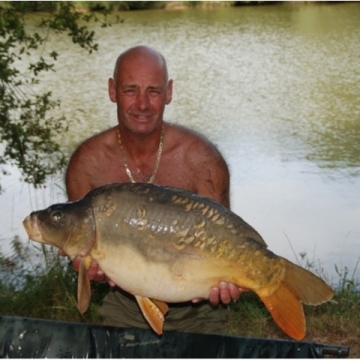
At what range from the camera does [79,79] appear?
9.70 m

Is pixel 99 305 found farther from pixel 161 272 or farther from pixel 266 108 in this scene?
pixel 266 108

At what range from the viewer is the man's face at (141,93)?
7.47 feet

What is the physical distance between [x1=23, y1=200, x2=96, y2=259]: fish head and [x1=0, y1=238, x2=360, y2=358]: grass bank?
58.5 inches

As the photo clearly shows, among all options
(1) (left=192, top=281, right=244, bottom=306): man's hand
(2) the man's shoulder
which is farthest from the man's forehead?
(1) (left=192, top=281, right=244, bottom=306): man's hand

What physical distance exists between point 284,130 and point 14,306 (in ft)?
16.2

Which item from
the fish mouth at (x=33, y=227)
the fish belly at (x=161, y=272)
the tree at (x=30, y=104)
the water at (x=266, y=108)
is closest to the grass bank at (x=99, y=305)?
the tree at (x=30, y=104)

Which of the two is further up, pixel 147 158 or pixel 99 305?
pixel 147 158

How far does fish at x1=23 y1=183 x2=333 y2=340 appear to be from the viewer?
186cm

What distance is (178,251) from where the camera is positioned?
1875 millimetres

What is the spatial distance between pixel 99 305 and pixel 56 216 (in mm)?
1633

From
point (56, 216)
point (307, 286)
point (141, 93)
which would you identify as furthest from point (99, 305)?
point (307, 286)

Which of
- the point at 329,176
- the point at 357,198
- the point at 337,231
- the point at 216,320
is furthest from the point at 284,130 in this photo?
the point at 216,320

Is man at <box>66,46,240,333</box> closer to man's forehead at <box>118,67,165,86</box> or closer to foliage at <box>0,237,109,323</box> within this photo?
man's forehead at <box>118,67,165,86</box>

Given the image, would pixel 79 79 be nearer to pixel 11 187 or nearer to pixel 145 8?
pixel 11 187
